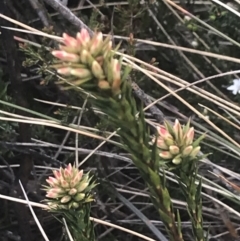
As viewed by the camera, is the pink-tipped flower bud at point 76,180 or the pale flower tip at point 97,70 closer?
the pale flower tip at point 97,70

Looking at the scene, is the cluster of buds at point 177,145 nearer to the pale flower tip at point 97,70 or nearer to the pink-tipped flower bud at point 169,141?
the pink-tipped flower bud at point 169,141

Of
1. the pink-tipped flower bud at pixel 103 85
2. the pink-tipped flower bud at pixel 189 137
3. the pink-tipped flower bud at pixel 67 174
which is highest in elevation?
the pink-tipped flower bud at pixel 103 85

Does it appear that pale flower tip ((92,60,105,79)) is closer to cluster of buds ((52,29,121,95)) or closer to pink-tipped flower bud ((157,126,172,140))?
cluster of buds ((52,29,121,95))

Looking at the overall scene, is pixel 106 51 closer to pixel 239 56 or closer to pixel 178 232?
pixel 178 232

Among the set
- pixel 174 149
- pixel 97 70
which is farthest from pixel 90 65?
pixel 174 149

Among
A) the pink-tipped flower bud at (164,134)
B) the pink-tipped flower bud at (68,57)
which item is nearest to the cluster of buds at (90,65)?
Answer: the pink-tipped flower bud at (68,57)

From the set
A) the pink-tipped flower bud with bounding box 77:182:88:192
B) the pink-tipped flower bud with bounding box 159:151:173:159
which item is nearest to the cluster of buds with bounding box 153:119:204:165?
the pink-tipped flower bud with bounding box 159:151:173:159

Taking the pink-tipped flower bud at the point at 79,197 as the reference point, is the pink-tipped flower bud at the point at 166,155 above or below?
above
